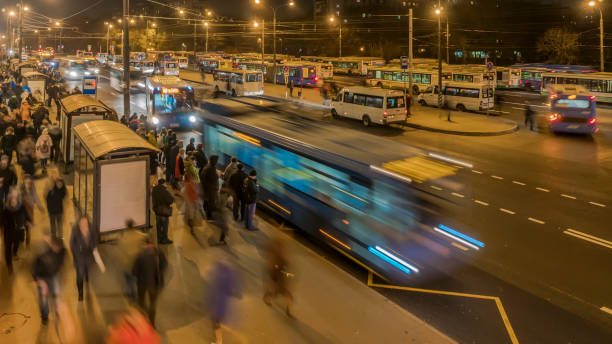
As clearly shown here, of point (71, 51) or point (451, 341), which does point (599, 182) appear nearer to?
point (451, 341)

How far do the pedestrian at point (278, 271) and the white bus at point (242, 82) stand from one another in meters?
32.0

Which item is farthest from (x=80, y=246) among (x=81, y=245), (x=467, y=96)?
(x=467, y=96)

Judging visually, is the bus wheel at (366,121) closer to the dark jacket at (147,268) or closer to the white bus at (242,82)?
the white bus at (242,82)

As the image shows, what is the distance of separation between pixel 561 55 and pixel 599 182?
49815 millimetres

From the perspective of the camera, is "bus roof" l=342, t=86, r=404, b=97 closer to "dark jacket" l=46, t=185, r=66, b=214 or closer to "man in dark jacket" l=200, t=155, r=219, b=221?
"man in dark jacket" l=200, t=155, r=219, b=221

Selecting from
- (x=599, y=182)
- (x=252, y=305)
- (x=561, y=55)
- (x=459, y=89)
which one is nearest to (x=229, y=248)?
(x=252, y=305)

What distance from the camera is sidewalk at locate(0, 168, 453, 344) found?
6574 mm

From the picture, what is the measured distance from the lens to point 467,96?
31594mm

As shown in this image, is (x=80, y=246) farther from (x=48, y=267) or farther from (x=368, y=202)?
(x=368, y=202)

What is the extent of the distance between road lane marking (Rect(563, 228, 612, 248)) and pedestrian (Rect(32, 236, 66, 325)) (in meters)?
10.3

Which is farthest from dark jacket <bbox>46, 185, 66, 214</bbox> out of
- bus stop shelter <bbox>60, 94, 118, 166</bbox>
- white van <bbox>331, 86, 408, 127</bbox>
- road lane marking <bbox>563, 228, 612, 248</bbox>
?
white van <bbox>331, 86, 408, 127</bbox>

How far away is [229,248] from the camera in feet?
31.7

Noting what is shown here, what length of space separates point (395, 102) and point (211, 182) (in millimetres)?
17043

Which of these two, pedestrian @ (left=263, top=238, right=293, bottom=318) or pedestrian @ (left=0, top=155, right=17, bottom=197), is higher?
pedestrian @ (left=0, top=155, right=17, bottom=197)
